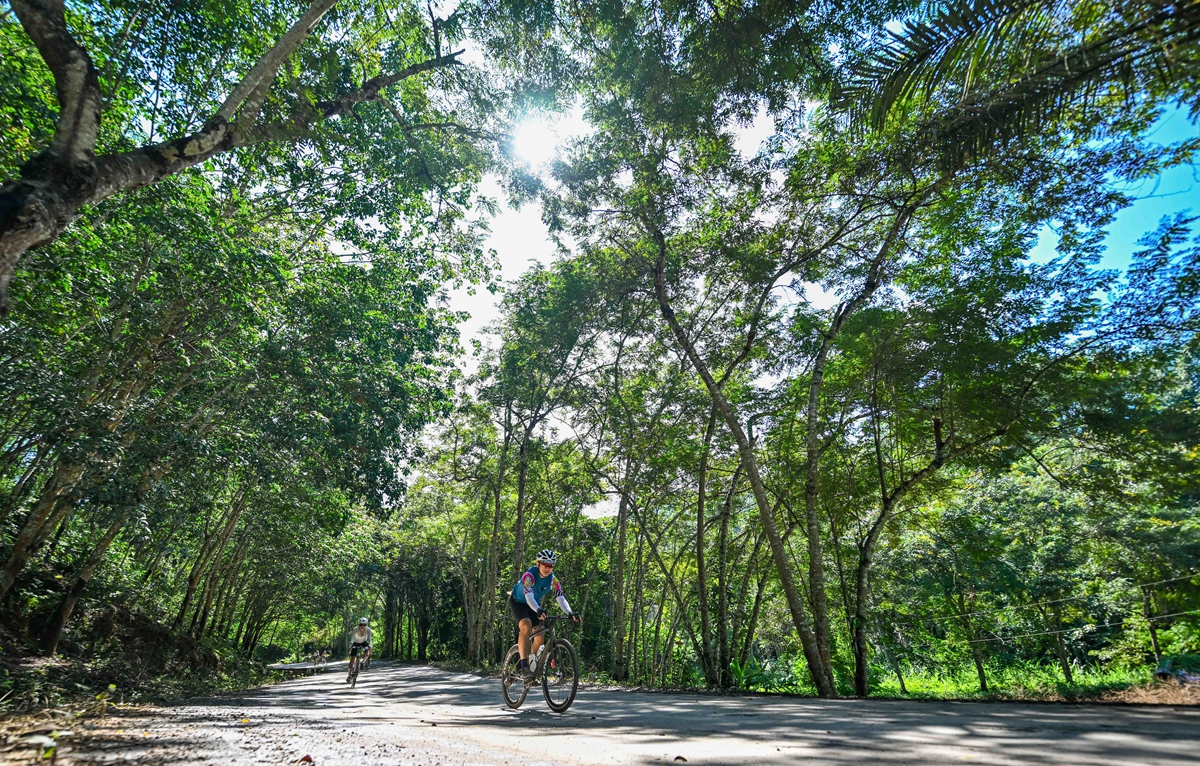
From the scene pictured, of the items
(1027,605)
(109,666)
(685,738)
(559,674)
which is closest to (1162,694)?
(685,738)

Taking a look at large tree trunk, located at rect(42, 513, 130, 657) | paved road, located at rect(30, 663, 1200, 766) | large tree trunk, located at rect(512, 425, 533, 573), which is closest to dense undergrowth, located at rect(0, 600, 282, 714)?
large tree trunk, located at rect(42, 513, 130, 657)

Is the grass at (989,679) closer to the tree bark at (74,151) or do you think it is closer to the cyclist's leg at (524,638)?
the cyclist's leg at (524,638)

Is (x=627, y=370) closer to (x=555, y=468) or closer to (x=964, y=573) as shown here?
(x=555, y=468)

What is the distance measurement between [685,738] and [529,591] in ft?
10.2

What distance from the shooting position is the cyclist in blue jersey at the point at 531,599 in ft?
22.6

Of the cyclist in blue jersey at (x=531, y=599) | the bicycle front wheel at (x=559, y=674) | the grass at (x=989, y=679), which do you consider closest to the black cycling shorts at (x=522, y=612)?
the cyclist in blue jersey at (x=531, y=599)

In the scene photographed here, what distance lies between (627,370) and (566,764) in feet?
44.8

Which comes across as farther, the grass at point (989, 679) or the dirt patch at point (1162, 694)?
the grass at point (989, 679)

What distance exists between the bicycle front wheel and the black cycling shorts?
0.48 m

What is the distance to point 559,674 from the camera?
6.68 meters

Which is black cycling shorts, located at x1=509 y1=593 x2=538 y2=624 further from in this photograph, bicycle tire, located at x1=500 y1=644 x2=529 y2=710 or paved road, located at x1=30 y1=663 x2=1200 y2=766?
paved road, located at x1=30 y1=663 x2=1200 y2=766

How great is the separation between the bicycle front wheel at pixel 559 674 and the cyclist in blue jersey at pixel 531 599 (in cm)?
26

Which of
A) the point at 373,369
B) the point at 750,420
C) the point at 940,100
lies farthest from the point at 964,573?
the point at 373,369

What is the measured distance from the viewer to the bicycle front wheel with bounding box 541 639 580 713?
652cm
